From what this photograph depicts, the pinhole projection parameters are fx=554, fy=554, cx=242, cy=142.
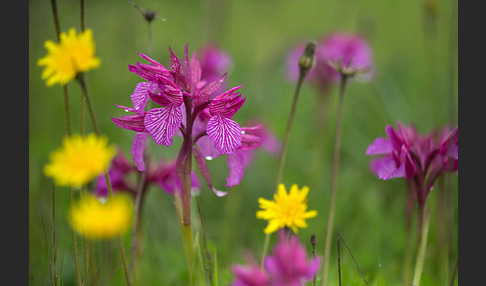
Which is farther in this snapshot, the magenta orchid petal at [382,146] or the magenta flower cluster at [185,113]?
the magenta orchid petal at [382,146]

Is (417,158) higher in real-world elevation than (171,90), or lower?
lower

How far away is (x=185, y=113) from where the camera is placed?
118 centimetres

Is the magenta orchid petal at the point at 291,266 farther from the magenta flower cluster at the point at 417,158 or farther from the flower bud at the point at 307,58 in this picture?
the flower bud at the point at 307,58

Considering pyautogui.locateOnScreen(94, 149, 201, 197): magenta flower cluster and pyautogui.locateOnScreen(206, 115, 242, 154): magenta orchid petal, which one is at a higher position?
pyautogui.locateOnScreen(206, 115, 242, 154): magenta orchid petal

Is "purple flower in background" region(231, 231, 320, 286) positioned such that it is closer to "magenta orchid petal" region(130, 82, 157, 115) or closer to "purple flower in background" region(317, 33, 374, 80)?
"magenta orchid petal" region(130, 82, 157, 115)

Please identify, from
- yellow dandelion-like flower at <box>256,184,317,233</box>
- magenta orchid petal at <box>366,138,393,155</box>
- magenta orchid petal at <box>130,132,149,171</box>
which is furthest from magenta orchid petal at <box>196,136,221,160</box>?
magenta orchid petal at <box>366,138,393,155</box>

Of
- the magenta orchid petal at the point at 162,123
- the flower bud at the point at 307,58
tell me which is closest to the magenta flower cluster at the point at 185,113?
the magenta orchid petal at the point at 162,123

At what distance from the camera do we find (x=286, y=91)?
367 cm

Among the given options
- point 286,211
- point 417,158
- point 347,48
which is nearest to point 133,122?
point 286,211

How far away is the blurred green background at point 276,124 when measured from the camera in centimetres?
182

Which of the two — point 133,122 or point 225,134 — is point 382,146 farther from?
point 133,122

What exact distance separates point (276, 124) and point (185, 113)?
1.82 meters

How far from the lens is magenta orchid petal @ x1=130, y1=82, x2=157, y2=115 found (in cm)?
115

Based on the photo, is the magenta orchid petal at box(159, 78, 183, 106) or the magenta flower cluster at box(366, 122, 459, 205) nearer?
the magenta orchid petal at box(159, 78, 183, 106)
